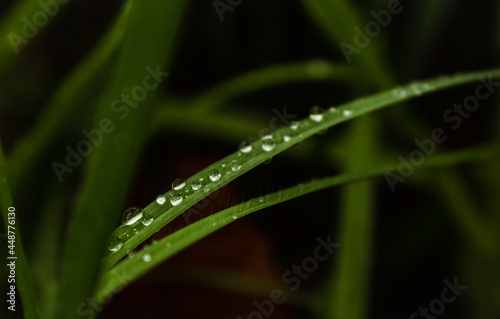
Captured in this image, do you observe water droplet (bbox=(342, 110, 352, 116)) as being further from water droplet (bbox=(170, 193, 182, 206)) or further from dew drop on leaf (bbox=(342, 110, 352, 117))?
water droplet (bbox=(170, 193, 182, 206))

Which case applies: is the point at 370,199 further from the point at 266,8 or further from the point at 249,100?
the point at 266,8

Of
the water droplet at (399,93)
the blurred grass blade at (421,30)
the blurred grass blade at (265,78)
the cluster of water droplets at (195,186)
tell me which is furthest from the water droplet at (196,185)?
the blurred grass blade at (421,30)

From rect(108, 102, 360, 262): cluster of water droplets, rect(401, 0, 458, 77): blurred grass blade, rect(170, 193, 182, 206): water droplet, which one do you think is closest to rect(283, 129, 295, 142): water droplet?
rect(108, 102, 360, 262): cluster of water droplets

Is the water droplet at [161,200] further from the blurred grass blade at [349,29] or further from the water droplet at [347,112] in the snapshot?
the blurred grass blade at [349,29]

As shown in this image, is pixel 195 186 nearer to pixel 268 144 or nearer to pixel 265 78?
pixel 268 144

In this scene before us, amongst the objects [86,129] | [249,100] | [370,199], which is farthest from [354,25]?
[86,129]

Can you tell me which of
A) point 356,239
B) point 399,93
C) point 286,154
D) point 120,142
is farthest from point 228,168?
point 286,154

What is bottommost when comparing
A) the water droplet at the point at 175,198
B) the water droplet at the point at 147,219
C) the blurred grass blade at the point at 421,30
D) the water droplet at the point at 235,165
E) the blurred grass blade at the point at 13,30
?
the blurred grass blade at the point at 421,30
